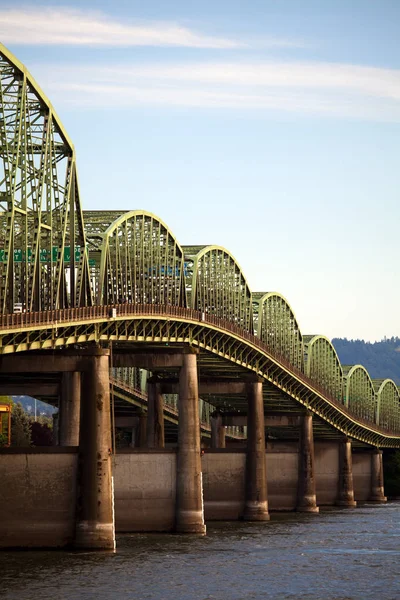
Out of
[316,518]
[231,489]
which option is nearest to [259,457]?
[231,489]

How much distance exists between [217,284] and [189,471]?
1581 inches

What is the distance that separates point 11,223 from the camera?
77.4m

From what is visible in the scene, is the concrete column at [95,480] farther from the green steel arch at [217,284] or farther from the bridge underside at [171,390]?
the green steel arch at [217,284]

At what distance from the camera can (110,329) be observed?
9300cm

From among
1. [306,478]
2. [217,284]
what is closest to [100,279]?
[217,284]

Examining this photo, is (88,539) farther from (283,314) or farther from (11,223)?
(283,314)

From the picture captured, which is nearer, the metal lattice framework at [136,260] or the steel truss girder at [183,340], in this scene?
the steel truss girder at [183,340]

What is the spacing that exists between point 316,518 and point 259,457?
494 inches

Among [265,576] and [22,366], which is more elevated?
[22,366]

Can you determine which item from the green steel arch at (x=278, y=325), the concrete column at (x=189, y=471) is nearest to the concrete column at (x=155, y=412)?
the concrete column at (x=189, y=471)

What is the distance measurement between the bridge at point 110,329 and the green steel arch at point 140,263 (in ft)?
0.52

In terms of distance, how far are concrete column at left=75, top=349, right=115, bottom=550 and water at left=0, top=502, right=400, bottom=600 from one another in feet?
4.51

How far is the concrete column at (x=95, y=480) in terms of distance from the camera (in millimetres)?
83688

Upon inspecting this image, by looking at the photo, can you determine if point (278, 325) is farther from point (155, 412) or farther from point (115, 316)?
point (115, 316)
